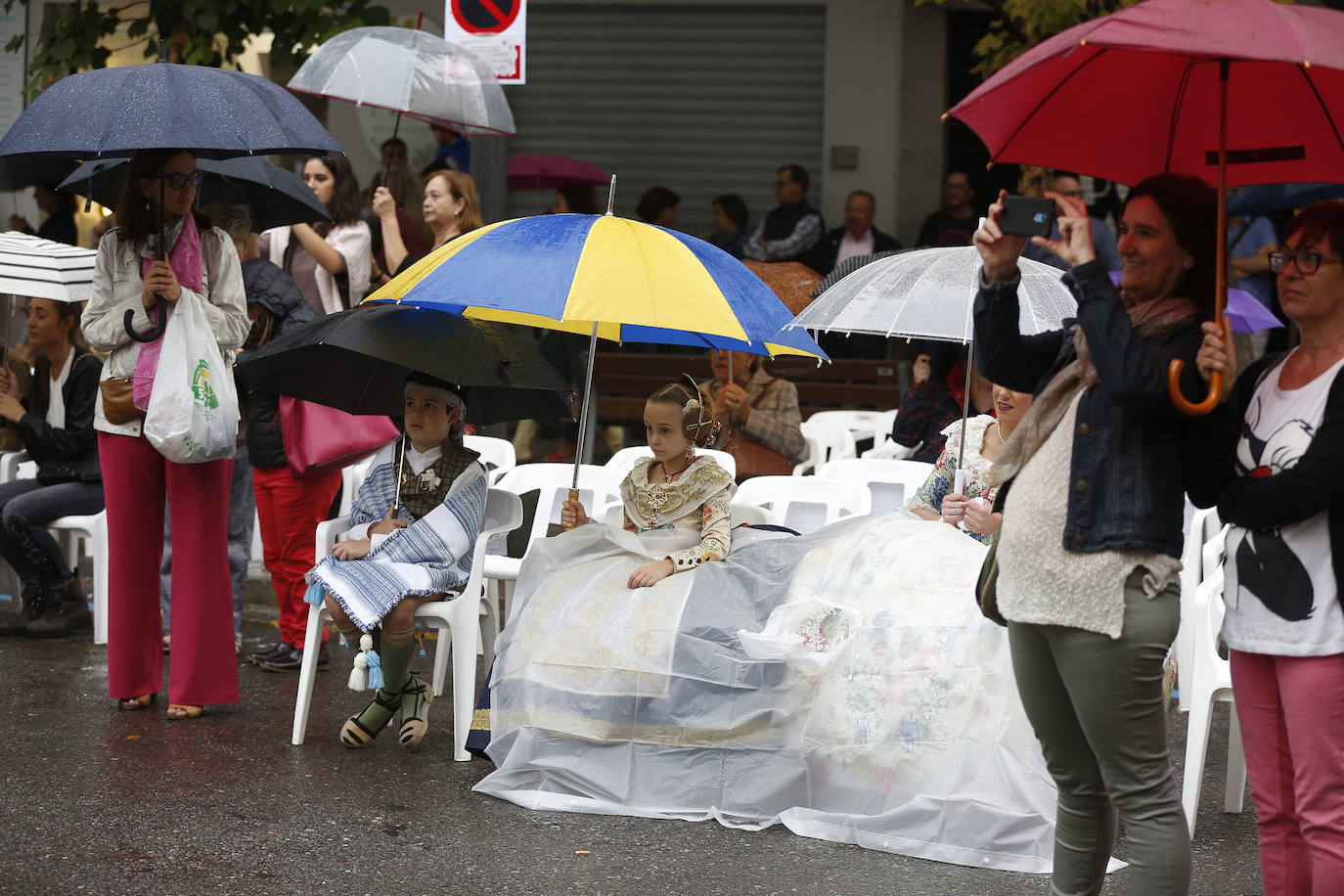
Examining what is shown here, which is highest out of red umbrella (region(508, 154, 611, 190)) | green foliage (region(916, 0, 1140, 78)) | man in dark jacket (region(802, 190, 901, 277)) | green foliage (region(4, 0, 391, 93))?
green foliage (region(916, 0, 1140, 78))

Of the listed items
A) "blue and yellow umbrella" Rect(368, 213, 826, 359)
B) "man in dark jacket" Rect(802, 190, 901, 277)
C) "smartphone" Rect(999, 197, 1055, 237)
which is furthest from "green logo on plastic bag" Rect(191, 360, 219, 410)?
"man in dark jacket" Rect(802, 190, 901, 277)

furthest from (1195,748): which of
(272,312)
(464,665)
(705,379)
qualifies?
(705,379)

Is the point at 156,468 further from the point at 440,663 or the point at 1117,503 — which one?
the point at 1117,503

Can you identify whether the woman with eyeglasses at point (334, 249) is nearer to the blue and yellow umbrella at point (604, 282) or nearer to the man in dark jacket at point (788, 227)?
the blue and yellow umbrella at point (604, 282)

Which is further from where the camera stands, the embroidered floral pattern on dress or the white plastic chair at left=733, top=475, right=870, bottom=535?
the white plastic chair at left=733, top=475, right=870, bottom=535

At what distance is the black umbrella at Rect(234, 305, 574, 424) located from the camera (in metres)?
5.13

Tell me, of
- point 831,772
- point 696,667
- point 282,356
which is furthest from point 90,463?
point 831,772

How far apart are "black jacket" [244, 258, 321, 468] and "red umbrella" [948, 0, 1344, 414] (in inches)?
146

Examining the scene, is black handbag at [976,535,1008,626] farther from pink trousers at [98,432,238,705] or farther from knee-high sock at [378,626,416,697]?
pink trousers at [98,432,238,705]

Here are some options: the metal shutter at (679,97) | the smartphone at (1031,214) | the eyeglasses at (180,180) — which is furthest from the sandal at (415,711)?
the metal shutter at (679,97)

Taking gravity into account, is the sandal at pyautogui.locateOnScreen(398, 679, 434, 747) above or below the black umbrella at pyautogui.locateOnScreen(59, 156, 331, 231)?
below

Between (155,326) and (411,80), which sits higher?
(411,80)

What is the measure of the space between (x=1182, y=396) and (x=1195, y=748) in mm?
2040

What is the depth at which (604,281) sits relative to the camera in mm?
4633
